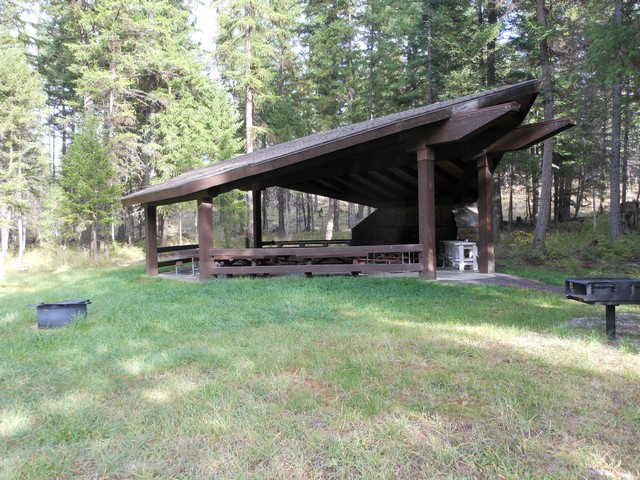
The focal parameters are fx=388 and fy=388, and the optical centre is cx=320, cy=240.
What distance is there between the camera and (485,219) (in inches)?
371

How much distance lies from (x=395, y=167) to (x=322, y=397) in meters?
8.16

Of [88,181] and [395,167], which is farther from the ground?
[88,181]

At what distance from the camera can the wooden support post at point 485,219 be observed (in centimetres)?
932

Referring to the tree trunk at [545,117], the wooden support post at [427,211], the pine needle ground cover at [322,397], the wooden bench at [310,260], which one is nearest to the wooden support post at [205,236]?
the wooden bench at [310,260]

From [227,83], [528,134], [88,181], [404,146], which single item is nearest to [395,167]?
[404,146]

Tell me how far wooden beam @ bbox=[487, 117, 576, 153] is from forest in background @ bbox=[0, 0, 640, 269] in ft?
17.6

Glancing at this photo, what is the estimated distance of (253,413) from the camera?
2500mm

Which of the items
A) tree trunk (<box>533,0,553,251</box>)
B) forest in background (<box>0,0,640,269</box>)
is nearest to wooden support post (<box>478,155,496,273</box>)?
tree trunk (<box>533,0,553,251</box>)

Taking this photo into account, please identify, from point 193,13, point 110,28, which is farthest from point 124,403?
point 193,13

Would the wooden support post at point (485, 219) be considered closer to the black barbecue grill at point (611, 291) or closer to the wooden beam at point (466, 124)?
the wooden beam at point (466, 124)

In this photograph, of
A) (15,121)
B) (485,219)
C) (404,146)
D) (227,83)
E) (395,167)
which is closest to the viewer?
(404,146)

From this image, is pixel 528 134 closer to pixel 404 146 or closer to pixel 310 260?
pixel 404 146

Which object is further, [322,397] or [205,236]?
[205,236]

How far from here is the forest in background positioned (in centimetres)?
1530
